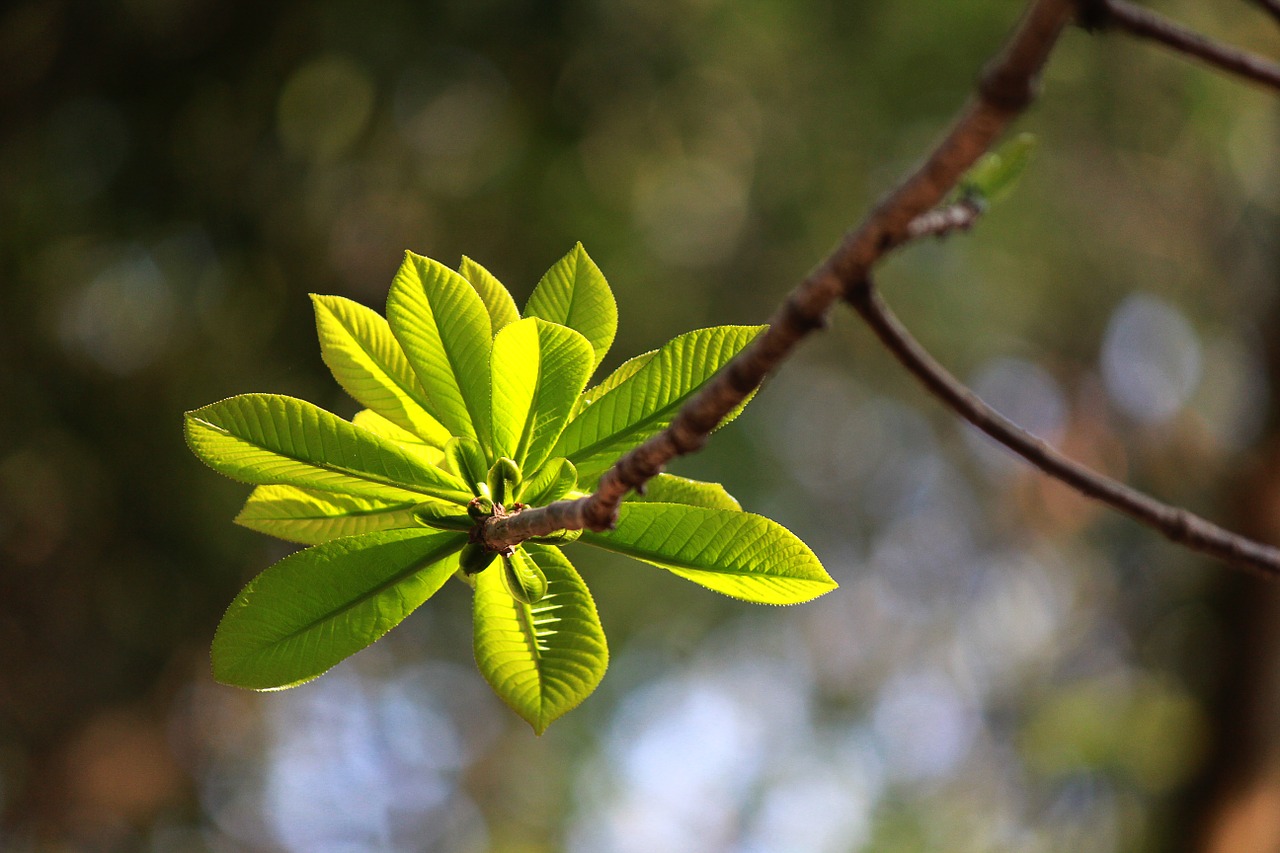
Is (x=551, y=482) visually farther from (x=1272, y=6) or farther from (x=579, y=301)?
(x=1272, y=6)

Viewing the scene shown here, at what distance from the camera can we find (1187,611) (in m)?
2.24

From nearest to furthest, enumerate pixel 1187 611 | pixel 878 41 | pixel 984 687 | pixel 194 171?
pixel 194 171
pixel 1187 611
pixel 878 41
pixel 984 687

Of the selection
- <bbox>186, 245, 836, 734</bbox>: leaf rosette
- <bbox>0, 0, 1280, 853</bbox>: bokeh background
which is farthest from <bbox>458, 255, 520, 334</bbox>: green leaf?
<bbox>0, 0, 1280, 853</bbox>: bokeh background

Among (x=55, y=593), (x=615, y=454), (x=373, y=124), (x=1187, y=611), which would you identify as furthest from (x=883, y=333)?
(x=1187, y=611)

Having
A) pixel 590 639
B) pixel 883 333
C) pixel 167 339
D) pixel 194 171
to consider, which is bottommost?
pixel 167 339

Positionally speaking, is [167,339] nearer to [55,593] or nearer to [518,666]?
[55,593]

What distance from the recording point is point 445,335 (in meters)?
0.33

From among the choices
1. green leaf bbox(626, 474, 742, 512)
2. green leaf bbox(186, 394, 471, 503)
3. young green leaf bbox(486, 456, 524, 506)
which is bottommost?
green leaf bbox(626, 474, 742, 512)

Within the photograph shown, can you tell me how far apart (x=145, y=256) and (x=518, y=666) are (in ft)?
6.34

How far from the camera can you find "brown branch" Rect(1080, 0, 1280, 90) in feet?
0.64

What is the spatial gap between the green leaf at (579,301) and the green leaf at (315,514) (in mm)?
83

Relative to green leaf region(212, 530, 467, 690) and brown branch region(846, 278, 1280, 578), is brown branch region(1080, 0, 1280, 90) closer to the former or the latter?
brown branch region(846, 278, 1280, 578)

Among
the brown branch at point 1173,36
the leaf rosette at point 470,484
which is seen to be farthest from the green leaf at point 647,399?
the brown branch at point 1173,36

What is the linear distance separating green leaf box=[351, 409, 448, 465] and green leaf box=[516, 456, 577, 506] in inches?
1.5
